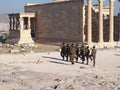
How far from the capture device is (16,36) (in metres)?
A: 50.4

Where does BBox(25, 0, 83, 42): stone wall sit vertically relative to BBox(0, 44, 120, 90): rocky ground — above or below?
above

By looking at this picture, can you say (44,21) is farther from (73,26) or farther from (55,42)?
(73,26)

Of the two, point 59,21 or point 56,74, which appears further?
point 59,21

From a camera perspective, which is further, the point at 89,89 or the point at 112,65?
the point at 112,65

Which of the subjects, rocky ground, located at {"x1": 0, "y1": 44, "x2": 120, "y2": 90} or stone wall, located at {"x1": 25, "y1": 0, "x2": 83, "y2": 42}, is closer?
rocky ground, located at {"x1": 0, "y1": 44, "x2": 120, "y2": 90}

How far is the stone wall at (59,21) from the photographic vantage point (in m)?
42.4

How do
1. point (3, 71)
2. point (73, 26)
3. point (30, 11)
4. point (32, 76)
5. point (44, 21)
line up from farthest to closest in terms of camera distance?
point (30, 11), point (44, 21), point (73, 26), point (3, 71), point (32, 76)

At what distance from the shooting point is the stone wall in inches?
1670

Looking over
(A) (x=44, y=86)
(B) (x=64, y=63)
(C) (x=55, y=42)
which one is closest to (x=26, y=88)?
(A) (x=44, y=86)

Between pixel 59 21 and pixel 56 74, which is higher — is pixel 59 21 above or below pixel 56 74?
above

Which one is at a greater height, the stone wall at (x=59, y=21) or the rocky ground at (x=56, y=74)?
the stone wall at (x=59, y=21)

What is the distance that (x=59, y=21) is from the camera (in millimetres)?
46344

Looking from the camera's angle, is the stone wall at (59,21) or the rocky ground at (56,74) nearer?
the rocky ground at (56,74)

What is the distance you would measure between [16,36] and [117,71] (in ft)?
95.5
